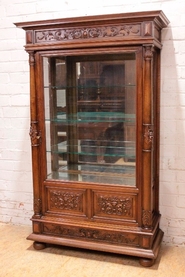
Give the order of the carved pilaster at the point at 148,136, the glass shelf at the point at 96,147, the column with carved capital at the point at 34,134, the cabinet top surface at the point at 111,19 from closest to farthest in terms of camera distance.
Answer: the cabinet top surface at the point at 111,19 → the carved pilaster at the point at 148,136 → the column with carved capital at the point at 34,134 → the glass shelf at the point at 96,147

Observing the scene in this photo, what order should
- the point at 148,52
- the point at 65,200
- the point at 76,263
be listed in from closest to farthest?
the point at 148,52 → the point at 76,263 → the point at 65,200

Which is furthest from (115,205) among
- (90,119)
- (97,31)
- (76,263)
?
(97,31)

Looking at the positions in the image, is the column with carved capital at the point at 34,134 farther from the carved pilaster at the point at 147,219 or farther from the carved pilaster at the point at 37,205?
the carved pilaster at the point at 147,219

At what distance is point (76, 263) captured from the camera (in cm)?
254

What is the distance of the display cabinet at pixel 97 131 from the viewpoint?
7.77 feet

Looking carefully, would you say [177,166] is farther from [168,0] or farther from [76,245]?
[168,0]

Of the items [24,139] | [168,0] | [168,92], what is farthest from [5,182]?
[168,0]

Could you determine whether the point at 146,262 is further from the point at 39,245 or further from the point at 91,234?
the point at 39,245

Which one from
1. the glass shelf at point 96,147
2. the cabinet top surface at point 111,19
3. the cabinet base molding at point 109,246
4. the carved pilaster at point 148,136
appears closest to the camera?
the cabinet top surface at point 111,19

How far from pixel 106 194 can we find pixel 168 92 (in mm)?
908

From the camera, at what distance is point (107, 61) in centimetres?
265

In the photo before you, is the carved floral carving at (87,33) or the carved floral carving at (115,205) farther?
the carved floral carving at (115,205)

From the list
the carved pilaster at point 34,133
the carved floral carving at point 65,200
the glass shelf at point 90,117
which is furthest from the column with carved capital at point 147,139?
the carved pilaster at point 34,133

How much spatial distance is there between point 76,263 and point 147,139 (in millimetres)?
1044
